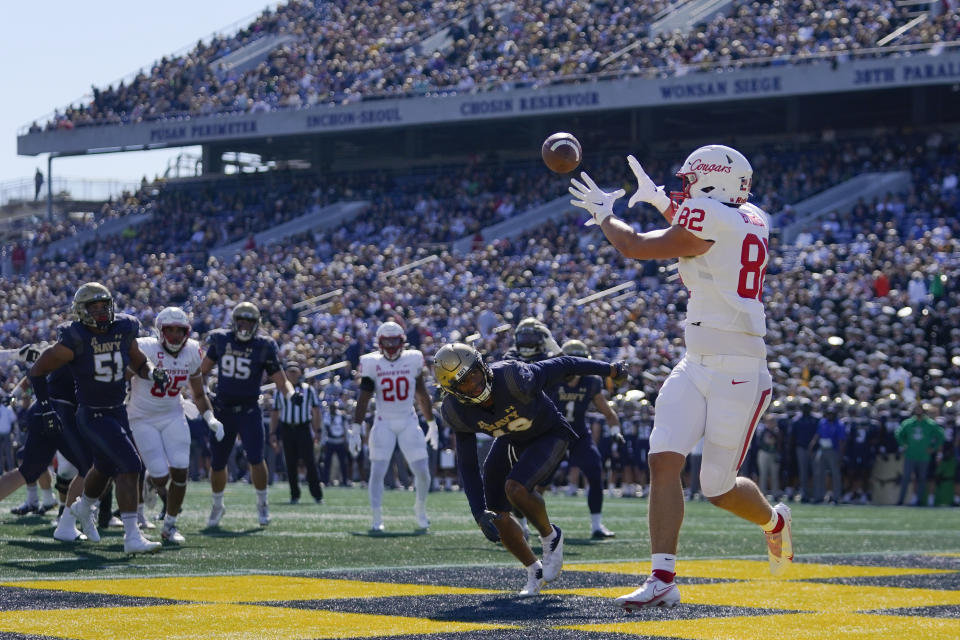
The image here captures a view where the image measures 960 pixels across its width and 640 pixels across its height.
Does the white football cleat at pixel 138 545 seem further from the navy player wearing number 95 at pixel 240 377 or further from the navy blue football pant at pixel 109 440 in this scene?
the navy player wearing number 95 at pixel 240 377

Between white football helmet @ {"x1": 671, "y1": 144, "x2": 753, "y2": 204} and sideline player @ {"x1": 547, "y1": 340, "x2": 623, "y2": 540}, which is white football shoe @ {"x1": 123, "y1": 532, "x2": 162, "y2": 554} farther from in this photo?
white football helmet @ {"x1": 671, "y1": 144, "x2": 753, "y2": 204}

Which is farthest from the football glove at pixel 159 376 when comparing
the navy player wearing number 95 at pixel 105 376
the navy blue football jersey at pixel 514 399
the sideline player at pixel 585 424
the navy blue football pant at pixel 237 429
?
the sideline player at pixel 585 424

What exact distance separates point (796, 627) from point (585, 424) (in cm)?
555

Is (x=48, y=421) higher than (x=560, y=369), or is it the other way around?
(x=560, y=369)

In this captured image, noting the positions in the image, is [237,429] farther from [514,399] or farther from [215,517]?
[514,399]

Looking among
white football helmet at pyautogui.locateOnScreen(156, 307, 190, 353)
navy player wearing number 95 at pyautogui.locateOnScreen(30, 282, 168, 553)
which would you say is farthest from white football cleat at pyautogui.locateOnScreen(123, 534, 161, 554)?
white football helmet at pyautogui.locateOnScreen(156, 307, 190, 353)

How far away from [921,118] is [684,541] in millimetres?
23156

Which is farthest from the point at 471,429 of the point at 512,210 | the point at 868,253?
the point at 512,210

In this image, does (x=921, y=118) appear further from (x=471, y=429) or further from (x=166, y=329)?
(x=471, y=429)

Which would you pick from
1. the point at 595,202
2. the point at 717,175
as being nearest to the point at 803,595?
the point at 717,175

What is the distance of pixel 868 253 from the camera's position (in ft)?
78.5

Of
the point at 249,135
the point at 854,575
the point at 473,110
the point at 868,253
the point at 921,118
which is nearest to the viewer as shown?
the point at 854,575

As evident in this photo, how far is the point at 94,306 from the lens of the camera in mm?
9102

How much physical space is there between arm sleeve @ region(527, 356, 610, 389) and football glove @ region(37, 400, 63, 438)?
4504 millimetres
